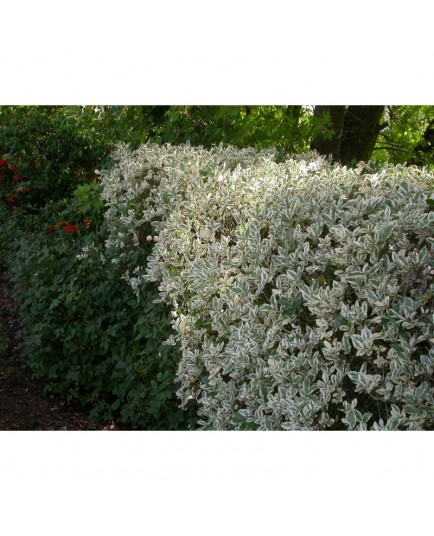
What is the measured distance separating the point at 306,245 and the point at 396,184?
0.65 metres

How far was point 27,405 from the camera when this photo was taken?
4.96 metres

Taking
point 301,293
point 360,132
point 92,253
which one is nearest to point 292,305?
point 301,293

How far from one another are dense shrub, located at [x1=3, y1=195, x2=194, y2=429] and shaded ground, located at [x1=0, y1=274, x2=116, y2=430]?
10cm

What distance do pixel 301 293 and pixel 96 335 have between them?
2196mm

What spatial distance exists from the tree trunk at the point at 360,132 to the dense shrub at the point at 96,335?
391cm

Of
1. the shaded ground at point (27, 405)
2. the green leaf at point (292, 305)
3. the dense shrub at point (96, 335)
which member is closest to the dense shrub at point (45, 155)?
the dense shrub at point (96, 335)

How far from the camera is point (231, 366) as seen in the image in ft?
11.2

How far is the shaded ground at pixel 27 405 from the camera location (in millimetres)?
4730

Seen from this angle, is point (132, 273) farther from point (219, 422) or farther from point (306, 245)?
point (306, 245)

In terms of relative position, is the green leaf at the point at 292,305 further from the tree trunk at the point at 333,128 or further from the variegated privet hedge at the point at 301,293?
the tree trunk at the point at 333,128

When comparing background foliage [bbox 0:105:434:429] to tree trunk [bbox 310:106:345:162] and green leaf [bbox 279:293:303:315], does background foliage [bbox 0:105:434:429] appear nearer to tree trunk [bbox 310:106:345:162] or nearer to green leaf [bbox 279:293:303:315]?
tree trunk [bbox 310:106:345:162]

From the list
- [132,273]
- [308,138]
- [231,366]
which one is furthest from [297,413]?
[308,138]

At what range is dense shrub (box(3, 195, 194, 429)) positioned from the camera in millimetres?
4316

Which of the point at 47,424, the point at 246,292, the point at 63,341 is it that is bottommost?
the point at 47,424
